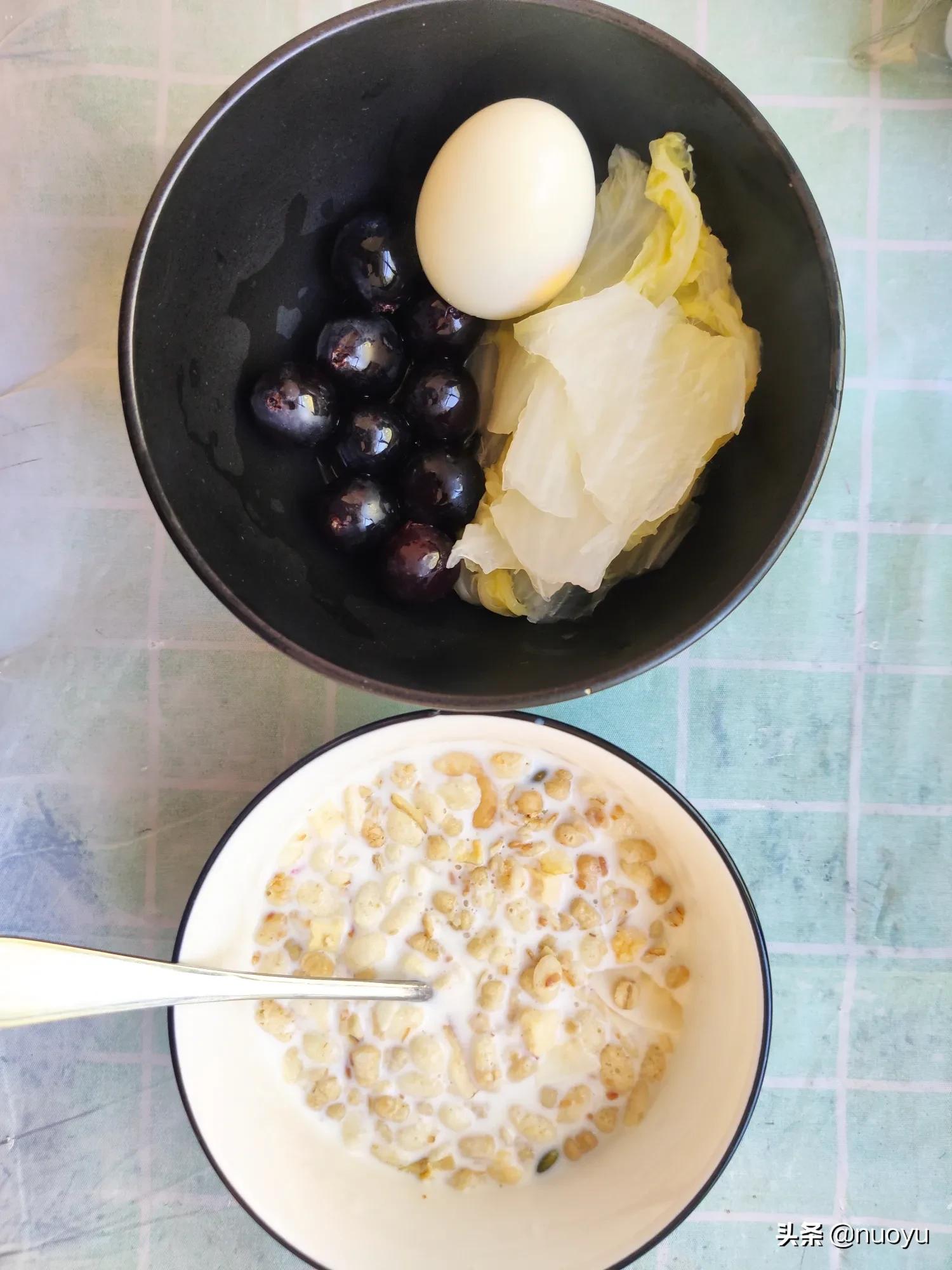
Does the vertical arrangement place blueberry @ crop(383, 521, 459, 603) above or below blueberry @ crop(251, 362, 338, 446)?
below

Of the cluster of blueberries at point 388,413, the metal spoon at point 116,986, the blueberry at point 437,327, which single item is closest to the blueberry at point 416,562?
the cluster of blueberries at point 388,413

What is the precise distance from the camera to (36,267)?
0.69m

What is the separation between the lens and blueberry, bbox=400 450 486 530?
0.55 meters

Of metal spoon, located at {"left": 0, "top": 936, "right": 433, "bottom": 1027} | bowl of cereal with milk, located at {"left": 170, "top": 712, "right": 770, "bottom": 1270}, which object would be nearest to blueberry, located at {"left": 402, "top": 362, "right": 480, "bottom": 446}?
bowl of cereal with milk, located at {"left": 170, "top": 712, "right": 770, "bottom": 1270}

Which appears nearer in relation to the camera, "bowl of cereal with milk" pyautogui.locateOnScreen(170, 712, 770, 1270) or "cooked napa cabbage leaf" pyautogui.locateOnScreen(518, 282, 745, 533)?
"cooked napa cabbage leaf" pyautogui.locateOnScreen(518, 282, 745, 533)

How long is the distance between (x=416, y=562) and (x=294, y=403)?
11cm

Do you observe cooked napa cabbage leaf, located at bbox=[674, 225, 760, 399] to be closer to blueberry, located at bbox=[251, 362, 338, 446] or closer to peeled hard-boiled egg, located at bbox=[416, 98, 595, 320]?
peeled hard-boiled egg, located at bbox=[416, 98, 595, 320]

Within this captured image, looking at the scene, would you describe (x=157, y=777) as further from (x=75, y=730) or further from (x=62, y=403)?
(x=62, y=403)

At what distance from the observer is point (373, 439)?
1.81 feet

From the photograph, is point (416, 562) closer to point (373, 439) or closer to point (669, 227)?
point (373, 439)

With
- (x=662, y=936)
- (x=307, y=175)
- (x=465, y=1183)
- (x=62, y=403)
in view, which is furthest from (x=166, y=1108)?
(x=307, y=175)

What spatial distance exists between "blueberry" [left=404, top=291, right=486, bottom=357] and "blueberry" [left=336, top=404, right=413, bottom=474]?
0.14 feet

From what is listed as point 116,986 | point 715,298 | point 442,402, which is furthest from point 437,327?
point 116,986

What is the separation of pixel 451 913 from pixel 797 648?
1.00 feet
